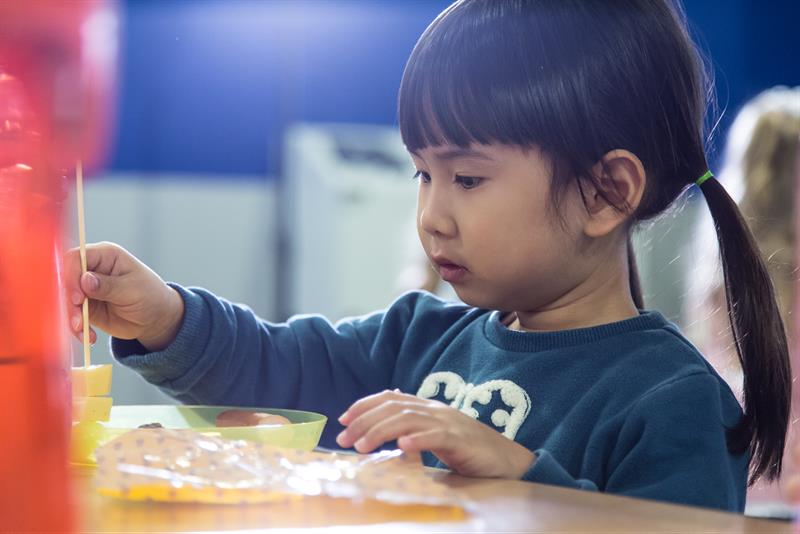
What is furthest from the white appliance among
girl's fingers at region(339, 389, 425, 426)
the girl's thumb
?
girl's fingers at region(339, 389, 425, 426)

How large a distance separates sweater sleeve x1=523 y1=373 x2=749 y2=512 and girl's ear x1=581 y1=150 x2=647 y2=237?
0.18 m

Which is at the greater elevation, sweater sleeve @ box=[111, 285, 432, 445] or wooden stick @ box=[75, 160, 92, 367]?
wooden stick @ box=[75, 160, 92, 367]

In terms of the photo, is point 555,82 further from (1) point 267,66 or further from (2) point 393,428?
(1) point 267,66

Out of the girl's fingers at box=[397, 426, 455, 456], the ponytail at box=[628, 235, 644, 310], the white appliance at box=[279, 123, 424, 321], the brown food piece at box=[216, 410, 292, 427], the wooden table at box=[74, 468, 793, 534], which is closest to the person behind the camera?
the wooden table at box=[74, 468, 793, 534]

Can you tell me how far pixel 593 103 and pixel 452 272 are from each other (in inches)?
7.4

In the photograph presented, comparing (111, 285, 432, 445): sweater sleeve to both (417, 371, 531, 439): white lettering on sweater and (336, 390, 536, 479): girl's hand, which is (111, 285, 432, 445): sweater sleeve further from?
(336, 390, 536, 479): girl's hand

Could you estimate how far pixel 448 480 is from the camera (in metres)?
0.53

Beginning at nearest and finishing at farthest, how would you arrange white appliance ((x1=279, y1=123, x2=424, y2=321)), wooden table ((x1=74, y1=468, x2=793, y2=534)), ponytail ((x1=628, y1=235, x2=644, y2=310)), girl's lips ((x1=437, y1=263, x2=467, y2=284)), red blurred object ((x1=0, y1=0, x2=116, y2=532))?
red blurred object ((x1=0, y1=0, x2=116, y2=532)) → wooden table ((x1=74, y1=468, x2=793, y2=534)) → girl's lips ((x1=437, y1=263, x2=467, y2=284)) → ponytail ((x1=628, y1=235, x2=644, y2=310)) → white appliance ((x1=279, y1=123, x2=424, y2=321))

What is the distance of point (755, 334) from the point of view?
96 centimetres

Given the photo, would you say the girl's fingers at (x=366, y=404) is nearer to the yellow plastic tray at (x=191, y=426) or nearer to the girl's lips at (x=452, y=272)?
the yellow plastic tray at (x=191, y=426)

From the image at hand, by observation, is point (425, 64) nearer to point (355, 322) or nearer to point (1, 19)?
point (355, 322)

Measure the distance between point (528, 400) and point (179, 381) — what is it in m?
0.32

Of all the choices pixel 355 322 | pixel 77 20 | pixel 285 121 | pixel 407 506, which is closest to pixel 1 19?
pixel 77 20

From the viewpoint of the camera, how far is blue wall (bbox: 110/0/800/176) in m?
3.62
